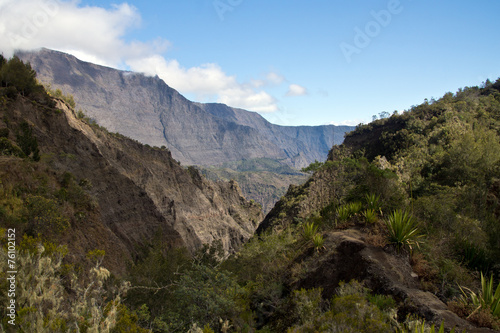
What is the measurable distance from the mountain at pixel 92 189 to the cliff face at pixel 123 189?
119 millimetres

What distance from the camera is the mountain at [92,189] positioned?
17.3 metres

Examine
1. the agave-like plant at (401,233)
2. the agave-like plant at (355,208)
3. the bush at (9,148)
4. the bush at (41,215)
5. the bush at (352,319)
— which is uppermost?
the bush at (9,148)

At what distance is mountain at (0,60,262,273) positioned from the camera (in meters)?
17.3

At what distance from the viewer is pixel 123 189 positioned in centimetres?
4144

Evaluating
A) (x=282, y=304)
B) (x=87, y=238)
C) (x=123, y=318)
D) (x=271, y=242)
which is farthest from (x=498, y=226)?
(x=87, y=238)

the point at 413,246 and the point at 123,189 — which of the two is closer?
the point at 413,246

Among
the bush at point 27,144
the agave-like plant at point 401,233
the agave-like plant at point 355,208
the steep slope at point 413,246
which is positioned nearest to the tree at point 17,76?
the bush at point 27,144

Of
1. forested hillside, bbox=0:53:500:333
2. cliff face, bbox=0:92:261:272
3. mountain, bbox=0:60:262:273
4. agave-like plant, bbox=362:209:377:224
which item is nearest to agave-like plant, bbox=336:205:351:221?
forested hillside, bbox=0:53:500:333

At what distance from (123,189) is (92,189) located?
5.10 metres

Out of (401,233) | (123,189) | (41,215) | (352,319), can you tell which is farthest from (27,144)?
(352,319)

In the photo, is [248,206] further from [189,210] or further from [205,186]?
[189,210]

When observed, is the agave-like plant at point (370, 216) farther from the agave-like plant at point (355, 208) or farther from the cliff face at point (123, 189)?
the cliff face at point (123, 189)

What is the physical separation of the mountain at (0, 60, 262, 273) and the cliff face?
12cm

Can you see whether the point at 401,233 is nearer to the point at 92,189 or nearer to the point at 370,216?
the point at 370,216
